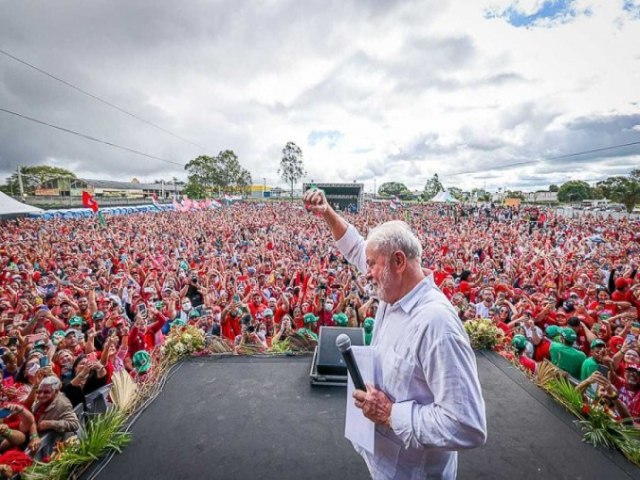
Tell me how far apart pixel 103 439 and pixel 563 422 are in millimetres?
3178

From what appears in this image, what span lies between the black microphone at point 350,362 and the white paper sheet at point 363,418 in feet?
0.11

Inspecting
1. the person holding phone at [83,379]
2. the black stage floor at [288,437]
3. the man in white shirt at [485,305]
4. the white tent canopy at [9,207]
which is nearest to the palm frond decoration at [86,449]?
the black stage floor at [288,437]

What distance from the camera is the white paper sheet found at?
4.00 ft

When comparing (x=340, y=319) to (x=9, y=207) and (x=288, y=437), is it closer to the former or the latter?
(x=288, y=437)

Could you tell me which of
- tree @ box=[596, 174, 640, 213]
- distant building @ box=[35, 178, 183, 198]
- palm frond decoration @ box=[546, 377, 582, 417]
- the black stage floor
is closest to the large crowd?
palm frond decoration @ box=[546, 377, 582, 417]

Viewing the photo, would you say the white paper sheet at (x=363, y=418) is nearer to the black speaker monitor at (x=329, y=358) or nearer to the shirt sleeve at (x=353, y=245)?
the shirt sleeve at (x=353, y=245)

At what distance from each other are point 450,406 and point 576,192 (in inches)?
3551

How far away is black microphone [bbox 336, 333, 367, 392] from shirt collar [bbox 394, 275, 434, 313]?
0.25 m

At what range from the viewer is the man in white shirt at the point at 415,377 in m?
1.00

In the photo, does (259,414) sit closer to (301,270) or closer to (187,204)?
(301,270)

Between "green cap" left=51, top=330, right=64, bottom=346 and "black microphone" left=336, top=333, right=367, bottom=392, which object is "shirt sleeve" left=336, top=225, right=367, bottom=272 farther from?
"green cap" left=51, top=330, right=64, bottom=346

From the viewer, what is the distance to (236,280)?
25.9 ft

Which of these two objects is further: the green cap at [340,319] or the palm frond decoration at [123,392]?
the green cap at [340,319]

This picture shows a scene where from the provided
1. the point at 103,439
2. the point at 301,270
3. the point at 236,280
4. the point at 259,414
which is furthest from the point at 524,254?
the point at 103,439
